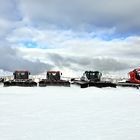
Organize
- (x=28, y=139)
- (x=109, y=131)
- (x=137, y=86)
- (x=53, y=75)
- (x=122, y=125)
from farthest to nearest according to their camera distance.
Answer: (x=53, y=75)
(x=137, y=86)
(x=122, y=125)
(x=109, y=131)
(x=28, y=139)

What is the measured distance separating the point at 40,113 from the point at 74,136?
4.25 metres

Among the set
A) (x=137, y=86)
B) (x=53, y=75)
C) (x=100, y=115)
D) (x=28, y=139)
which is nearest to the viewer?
(x=28, y=139)

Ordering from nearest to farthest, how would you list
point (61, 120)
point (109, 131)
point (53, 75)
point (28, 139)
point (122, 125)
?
point (28, 139) → point (109, 131) → point (122, 125) → point (61, 120) → point (53, 75)

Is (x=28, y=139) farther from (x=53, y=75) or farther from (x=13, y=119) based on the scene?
(x=53, y=75)

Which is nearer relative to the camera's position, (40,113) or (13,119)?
(13,119)

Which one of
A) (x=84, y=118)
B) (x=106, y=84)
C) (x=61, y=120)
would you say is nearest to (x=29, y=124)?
(x=61, y=120)

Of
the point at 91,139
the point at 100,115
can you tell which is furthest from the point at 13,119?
the point at 91,139

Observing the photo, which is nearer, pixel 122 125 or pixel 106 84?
pixel 122 125

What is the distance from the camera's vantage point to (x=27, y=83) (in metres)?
38.8

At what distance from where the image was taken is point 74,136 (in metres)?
7.81

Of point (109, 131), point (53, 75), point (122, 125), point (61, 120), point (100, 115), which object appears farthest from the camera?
point (53, 75)

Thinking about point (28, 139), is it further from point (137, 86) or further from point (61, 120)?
point (137, 86)

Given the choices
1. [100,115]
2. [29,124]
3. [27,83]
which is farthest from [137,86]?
[29,124]

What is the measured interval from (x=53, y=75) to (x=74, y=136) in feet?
122
